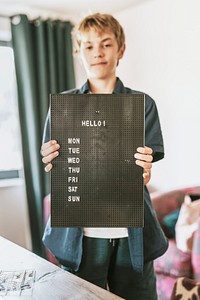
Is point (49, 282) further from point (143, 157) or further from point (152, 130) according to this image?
point (152, 130)

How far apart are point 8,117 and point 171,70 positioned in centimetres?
142

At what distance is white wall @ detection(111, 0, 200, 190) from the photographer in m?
2.88

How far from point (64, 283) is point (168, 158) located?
7.56 feet

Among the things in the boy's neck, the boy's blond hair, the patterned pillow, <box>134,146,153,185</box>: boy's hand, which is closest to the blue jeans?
the patterned pillow

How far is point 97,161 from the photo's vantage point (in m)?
1.13

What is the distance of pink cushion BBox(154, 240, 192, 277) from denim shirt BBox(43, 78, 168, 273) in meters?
0.98

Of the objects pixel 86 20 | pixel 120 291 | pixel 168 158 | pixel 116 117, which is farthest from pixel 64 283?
pixel 168 158

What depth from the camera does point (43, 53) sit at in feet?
10.3

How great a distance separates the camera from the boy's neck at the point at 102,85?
1347 mm

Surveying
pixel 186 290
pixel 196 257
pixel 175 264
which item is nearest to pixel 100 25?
pixel 186 290

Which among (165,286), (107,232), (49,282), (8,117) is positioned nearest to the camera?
(49,282)

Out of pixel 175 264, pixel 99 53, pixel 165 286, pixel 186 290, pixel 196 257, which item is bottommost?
pixel 165 286

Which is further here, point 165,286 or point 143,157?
point 165,286

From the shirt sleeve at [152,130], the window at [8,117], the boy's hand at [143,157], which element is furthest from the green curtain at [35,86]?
the boy's hand at [143,157]
